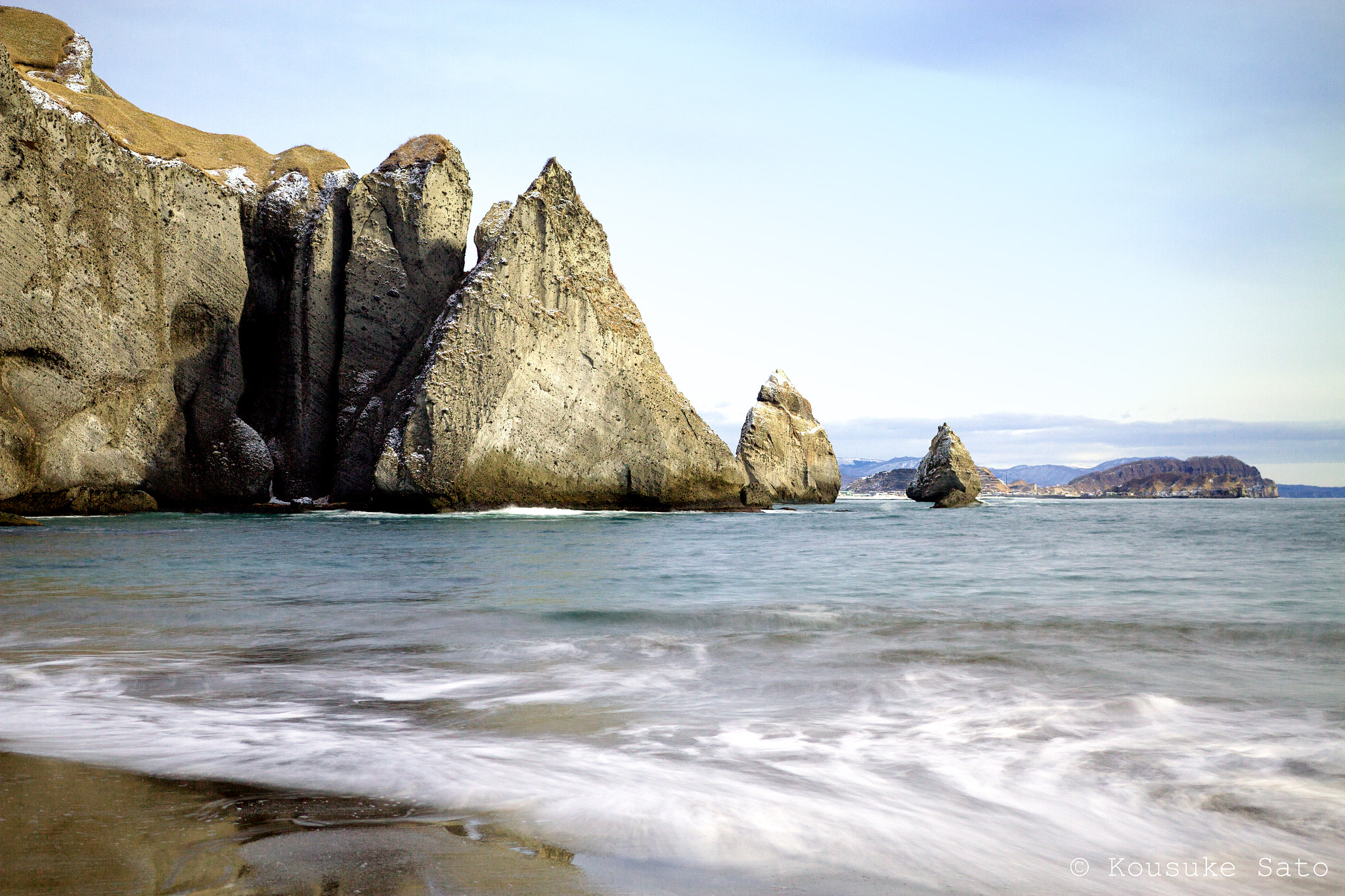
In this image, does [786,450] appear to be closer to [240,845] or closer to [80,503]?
[80,503]

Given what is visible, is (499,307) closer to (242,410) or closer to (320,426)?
(320,426)

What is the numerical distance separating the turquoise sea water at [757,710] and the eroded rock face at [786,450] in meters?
39.6

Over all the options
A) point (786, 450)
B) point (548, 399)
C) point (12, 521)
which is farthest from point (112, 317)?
point (786, 450)

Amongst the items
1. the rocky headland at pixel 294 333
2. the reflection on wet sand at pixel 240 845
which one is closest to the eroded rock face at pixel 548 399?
the rocky headland at pixel 294 333

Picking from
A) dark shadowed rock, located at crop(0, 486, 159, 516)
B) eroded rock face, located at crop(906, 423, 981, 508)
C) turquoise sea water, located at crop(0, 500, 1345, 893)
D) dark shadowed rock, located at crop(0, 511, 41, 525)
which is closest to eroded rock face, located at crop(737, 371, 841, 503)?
eroded rock face, located at crop(906, 423, 981, 508)

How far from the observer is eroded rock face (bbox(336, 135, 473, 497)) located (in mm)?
33094

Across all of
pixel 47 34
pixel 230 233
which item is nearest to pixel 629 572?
pixel 230 233

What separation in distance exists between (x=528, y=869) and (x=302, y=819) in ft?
2.59

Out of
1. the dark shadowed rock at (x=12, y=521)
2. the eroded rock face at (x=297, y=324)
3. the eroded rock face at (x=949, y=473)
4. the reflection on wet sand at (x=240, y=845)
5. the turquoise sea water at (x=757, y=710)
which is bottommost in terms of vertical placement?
the dark shadowed rock at (x=12, y=521)

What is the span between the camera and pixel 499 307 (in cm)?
2952

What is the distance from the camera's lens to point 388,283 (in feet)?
113

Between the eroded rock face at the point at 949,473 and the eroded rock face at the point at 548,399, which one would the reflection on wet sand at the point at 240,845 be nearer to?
the eroded rock face at the point at 548,399

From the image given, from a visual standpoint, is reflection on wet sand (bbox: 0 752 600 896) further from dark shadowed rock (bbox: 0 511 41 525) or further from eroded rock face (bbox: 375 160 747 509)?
eroded rock face (bbox: 375 160 747 509)

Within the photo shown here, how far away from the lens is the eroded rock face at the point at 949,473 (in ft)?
137
